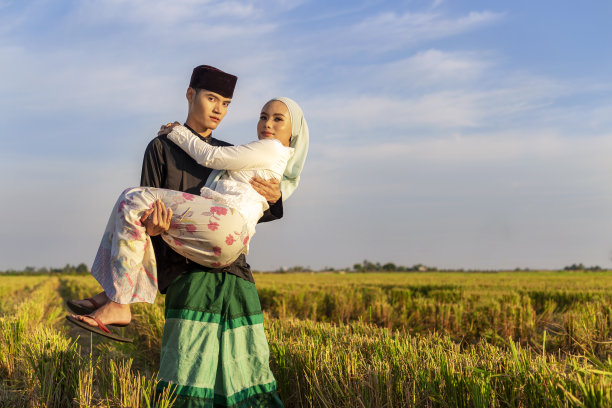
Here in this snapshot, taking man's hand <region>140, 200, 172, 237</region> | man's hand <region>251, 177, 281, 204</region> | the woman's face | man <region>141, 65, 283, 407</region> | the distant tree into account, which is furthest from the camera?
the distant tree

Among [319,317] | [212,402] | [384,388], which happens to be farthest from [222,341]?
[319,317]

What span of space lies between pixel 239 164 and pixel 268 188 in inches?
9.1

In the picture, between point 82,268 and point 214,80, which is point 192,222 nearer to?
point 214,80

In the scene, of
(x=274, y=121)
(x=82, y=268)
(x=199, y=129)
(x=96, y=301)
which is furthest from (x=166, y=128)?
(x=82, y=268)

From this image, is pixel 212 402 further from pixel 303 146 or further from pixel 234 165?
pixel 303 146

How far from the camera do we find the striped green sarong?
274 cm

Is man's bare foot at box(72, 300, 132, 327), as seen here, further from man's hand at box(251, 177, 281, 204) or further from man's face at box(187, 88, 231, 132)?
man's face at box(187, 88, 231, 132)

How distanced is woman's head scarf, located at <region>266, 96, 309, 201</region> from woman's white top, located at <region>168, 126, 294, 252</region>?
0.75 feet

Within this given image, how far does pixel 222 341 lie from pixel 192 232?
729 mm

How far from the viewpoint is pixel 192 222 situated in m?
2.56

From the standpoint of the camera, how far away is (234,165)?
279 cm

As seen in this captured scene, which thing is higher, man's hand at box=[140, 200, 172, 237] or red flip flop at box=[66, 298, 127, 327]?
man's hand at box=[140, 200, 172, 237]

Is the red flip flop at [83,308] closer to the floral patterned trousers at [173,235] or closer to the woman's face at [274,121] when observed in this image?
the floral patterned trousers at [173,235]

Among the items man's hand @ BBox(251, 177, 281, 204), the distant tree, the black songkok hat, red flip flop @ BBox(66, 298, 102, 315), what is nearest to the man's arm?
man's hand @ BBox(251, 177, 281, 204)
